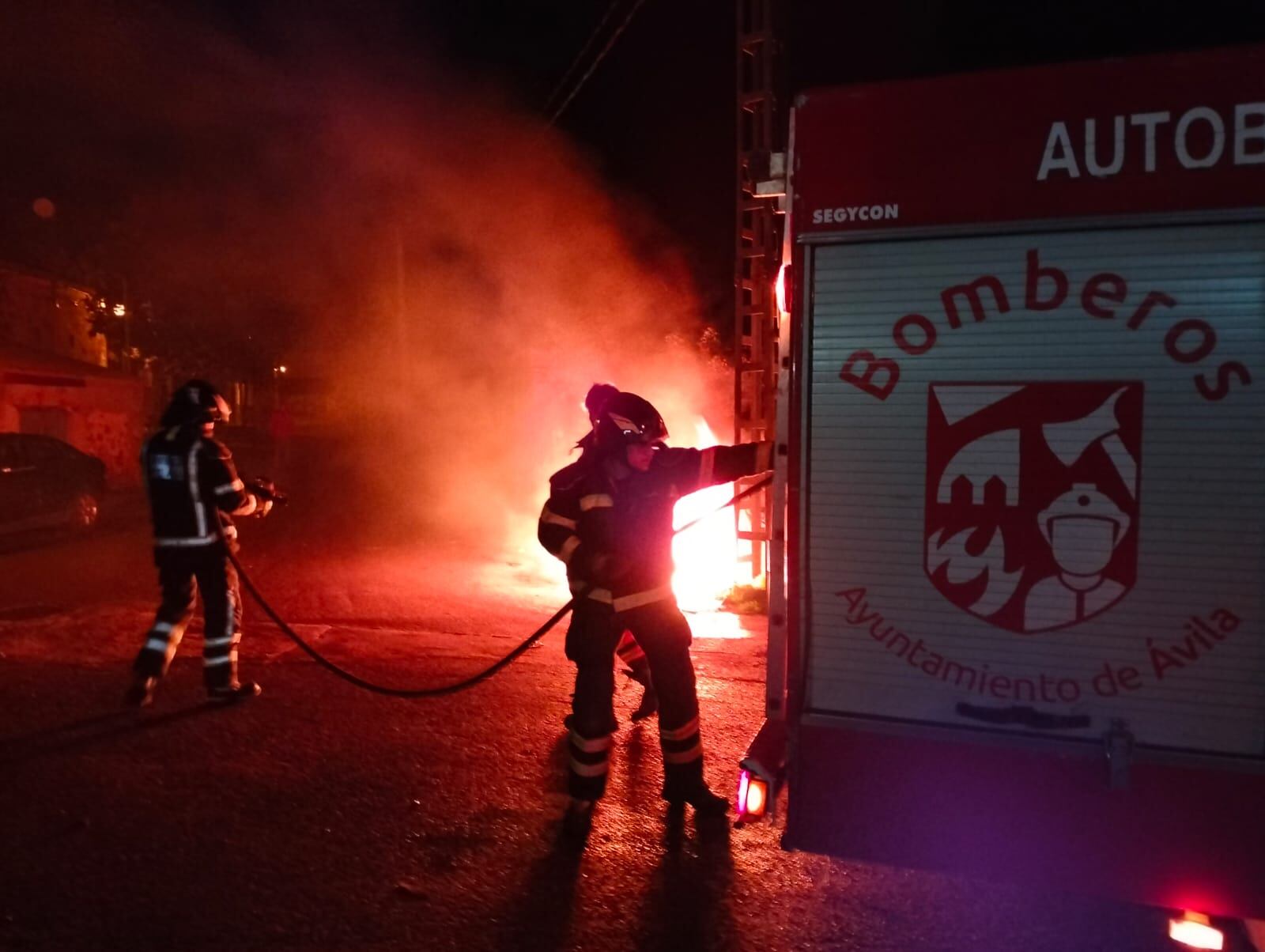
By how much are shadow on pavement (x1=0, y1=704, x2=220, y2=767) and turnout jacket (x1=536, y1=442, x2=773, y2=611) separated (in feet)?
8.73

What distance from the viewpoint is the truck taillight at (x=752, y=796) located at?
9.48 feet

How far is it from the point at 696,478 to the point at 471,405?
15.1 metres

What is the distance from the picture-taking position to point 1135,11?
26.6 ft

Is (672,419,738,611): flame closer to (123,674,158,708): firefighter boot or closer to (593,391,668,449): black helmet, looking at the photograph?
(123,674,158,708): firefighter boot

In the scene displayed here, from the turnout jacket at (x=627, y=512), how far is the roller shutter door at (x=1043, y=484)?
3.15ft

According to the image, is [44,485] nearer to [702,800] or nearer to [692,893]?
[702,800]

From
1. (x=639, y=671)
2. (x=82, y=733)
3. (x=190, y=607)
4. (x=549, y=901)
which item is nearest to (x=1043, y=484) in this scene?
(x=549, y=901)

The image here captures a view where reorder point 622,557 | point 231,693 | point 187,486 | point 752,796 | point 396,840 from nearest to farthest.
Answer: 1. point 752,796
2. point 622,557
3. point 396,840
4. point 187,486
5. point 231,693

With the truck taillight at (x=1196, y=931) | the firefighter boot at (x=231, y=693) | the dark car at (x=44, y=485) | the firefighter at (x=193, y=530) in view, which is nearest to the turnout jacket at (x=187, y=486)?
the firefighter at (x=193, y=530)

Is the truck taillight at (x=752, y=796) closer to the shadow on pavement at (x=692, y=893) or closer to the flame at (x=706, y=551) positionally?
the shadow on pavement at (x=692, y=893)

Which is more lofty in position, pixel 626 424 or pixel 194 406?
pixel 194 406

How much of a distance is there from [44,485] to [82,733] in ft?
28.0

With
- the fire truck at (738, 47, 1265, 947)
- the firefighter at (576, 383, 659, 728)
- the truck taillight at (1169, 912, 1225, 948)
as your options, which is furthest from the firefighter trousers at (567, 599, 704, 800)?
the truck taillight at (1169, 912, 1225, 948)

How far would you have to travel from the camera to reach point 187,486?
197 inches
